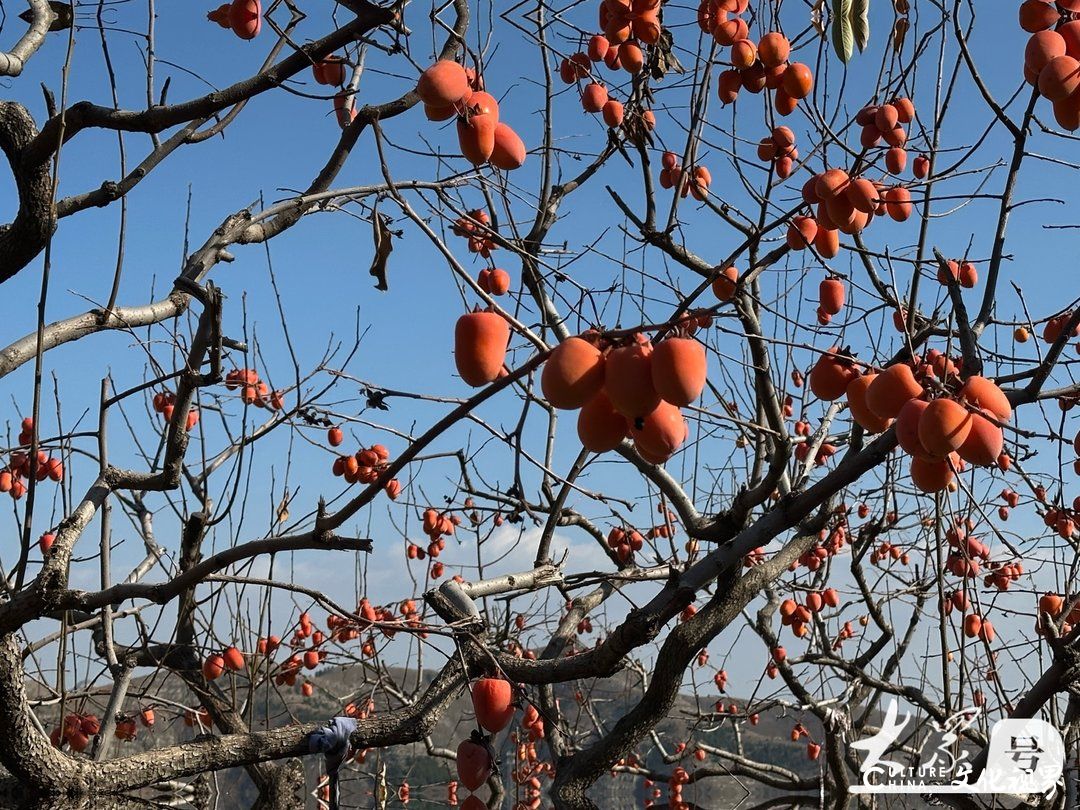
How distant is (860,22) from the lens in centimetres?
187

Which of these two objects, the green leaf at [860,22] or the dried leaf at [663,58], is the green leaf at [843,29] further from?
the dried leaf at [663,58]

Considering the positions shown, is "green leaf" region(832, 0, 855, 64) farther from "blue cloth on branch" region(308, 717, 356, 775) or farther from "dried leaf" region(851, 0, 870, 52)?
"blue cloth on branch" region(308, 717, 356, 775)

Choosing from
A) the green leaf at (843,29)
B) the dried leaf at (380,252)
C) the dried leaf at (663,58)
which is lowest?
the dried leaf at (380,252)

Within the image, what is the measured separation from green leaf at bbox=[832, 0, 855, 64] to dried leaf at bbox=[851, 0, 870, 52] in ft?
0.10

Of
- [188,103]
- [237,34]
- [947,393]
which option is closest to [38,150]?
[188,103]

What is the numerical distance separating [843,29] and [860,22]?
95 millimetres

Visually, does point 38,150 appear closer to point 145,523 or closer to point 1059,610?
point 145,523

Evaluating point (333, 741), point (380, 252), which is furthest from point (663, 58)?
point (333, 741)

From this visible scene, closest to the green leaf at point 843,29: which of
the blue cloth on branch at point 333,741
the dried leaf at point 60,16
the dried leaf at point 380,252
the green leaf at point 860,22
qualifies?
the green leaf at point 860,22

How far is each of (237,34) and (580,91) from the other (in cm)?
121

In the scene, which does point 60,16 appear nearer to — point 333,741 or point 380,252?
point 380,252

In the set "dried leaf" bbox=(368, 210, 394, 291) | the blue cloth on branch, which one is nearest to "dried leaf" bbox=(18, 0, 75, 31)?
"dried leaf" bbox=(368, 210, 394, 291)

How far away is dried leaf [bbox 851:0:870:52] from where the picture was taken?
184cm

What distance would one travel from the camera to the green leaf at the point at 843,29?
1.79 meters
